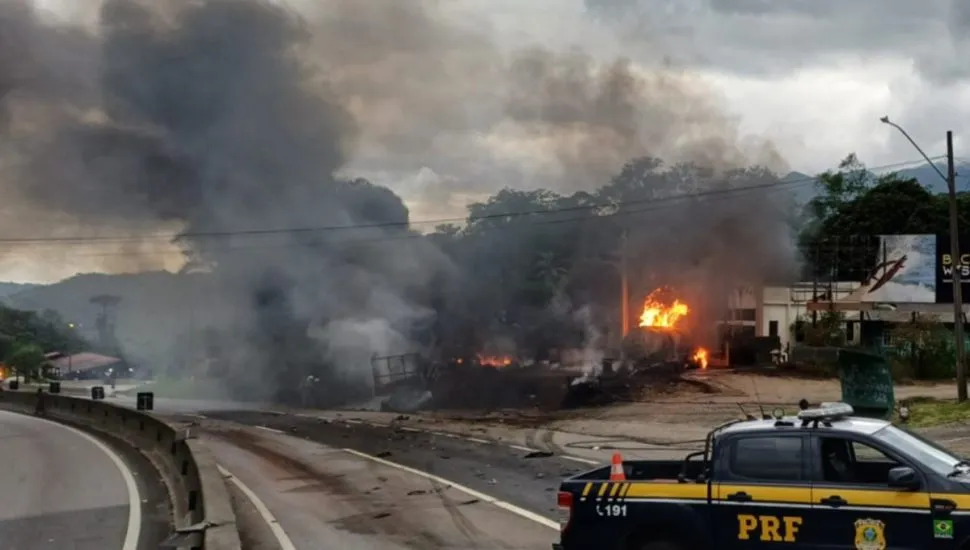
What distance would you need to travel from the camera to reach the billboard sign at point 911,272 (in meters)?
39.8

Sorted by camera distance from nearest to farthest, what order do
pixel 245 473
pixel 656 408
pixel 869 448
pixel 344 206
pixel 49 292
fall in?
pixel 869 448 → pixel 245 473 → pixel 656 408 → pixel 344 206 → pixel 49 292

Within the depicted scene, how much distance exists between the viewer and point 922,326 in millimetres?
38750

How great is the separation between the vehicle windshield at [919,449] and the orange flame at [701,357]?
36622mm

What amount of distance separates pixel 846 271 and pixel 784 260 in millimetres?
20427

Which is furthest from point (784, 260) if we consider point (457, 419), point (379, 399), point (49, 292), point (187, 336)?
point (49, 292)

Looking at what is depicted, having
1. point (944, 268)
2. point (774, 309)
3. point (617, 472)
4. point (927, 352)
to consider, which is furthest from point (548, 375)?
point (617, 472)

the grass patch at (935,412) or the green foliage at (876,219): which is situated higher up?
the green foliage at (876,219)

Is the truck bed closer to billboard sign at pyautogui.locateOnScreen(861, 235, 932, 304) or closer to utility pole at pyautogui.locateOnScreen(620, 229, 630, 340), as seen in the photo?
billboard sign at pyautogui.locateOnScreen(861, 235, 932, 304)

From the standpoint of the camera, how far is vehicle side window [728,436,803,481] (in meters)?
7.06

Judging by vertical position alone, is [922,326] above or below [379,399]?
above

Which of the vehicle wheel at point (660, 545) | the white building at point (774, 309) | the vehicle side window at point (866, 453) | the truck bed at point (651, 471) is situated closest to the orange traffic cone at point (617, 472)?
the truck bed at point (651, 471)

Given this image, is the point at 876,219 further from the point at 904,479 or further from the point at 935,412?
the point at 904,479

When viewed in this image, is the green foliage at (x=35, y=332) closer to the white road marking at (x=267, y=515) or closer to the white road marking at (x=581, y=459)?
the white road marking at (x=267, y=515)

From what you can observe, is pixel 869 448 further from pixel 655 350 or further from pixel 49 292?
pixel 49 292
